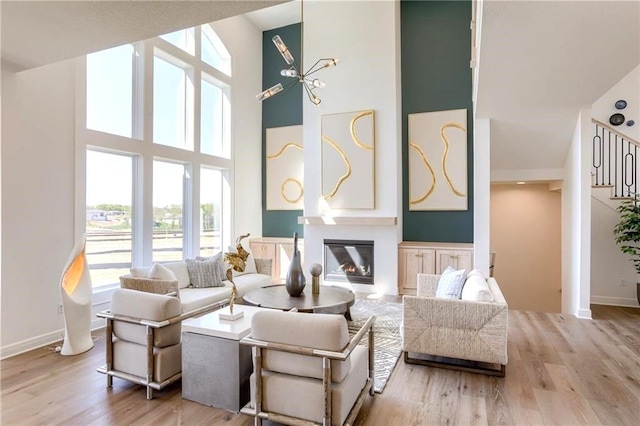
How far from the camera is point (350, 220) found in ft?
19.9

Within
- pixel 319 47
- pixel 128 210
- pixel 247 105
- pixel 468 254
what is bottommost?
pixel 468 254

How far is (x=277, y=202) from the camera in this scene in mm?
7523

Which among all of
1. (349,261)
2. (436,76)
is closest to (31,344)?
(349,261)

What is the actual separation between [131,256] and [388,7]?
585 cm

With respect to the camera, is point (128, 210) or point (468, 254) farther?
point (468, 254)

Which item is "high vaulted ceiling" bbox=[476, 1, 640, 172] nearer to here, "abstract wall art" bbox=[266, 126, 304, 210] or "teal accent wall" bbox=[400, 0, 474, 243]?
"teal accent wall" bbox=[400, 0, 474, 243]

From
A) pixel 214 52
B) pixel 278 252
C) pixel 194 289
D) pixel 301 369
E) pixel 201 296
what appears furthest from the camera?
pixel 278 252

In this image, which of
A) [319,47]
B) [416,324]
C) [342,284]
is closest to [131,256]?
[342,284]

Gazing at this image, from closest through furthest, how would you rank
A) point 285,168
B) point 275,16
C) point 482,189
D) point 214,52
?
point 482,189 < point 214,52 < point 275,16 < point 285,168

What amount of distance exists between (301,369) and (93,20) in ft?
9.36

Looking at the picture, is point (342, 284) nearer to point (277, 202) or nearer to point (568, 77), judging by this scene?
point (277, 202)

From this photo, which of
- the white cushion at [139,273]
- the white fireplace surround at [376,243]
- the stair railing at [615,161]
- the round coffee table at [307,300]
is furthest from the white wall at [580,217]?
the white cushion at [139,273]

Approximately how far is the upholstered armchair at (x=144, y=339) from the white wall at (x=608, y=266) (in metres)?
6.12

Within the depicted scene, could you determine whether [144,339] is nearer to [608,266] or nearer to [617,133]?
[608,266]
